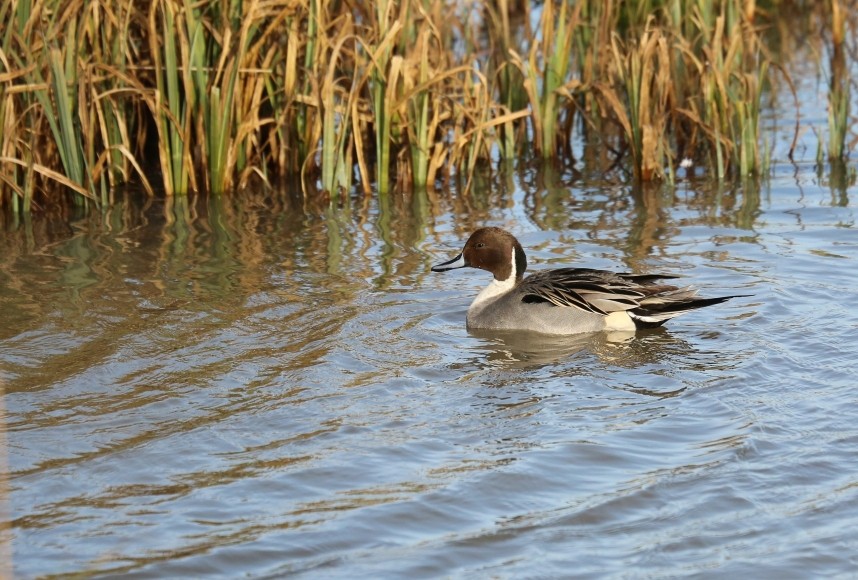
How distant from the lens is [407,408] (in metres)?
4.96

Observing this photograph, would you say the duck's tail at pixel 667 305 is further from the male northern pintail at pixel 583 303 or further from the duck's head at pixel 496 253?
the duck's head at pixel 496 253

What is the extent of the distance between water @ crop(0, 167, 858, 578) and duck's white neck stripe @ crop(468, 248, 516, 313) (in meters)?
0.14

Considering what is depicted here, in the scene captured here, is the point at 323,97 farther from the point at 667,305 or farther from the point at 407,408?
the point at 407,408

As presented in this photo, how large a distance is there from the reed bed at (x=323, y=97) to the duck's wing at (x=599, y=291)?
2.60 metres

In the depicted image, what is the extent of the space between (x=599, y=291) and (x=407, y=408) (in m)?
1.52

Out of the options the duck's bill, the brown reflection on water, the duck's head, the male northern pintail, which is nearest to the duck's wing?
the male northern pintail

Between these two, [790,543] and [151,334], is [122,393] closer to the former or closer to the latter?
[151,334]

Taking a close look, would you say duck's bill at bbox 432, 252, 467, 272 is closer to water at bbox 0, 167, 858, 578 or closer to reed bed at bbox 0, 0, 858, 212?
water at bbox 0, 167, 858, 578

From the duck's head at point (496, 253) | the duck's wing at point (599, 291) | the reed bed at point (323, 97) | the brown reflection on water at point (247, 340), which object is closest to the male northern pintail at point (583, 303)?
the duck's wing at point (599, 291)

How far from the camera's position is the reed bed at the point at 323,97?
25.9 feet

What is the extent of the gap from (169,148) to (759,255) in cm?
392

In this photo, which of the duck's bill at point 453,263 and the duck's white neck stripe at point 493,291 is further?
the duck's bill at point 453,263

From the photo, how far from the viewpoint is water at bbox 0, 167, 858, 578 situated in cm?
377

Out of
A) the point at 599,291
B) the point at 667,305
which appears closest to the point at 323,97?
the point at 599,291
